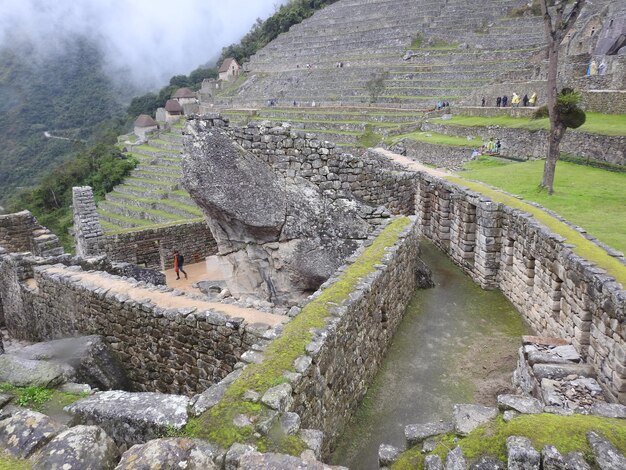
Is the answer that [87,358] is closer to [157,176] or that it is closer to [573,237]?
[573,237]

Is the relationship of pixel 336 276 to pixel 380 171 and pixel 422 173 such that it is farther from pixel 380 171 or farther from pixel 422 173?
pixel 422 173

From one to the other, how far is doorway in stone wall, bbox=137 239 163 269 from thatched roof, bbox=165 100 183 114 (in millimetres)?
55142

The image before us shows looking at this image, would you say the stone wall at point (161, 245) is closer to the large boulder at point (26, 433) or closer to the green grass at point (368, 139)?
the large boulder at point (26, 433)

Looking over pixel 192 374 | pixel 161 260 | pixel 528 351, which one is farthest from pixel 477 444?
pixel 161 260

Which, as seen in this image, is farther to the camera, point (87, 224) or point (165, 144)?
point (165, 144)

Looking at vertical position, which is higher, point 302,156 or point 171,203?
point 302,156

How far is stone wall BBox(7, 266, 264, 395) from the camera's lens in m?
5.86

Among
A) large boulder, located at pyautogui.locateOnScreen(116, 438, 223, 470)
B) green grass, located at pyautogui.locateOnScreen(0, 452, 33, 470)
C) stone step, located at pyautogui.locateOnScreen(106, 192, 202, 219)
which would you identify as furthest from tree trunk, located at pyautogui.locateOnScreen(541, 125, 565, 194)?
stone step, located at pyautogui.locateOnScreen(106, 192, 202, 219)

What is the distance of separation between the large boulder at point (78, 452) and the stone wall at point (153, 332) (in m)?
2.54

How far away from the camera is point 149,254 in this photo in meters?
15.2

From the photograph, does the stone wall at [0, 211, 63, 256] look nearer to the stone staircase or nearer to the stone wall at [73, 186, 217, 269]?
the stone wall at [73, 186, 217, 269]

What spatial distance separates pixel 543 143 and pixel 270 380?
1799cm

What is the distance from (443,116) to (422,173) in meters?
21.2

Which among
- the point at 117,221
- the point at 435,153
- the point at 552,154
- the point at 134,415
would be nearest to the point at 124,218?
the point at 117,221
